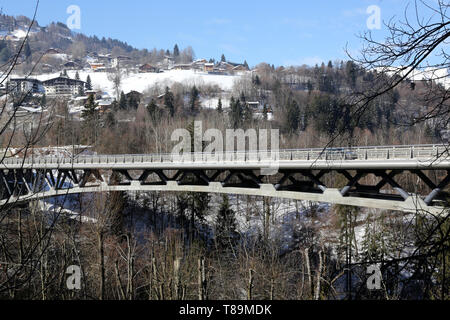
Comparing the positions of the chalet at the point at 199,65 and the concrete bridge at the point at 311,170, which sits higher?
the chalet at the point at 199,65

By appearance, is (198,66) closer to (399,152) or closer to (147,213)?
(147,213)

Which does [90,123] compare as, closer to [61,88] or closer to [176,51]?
[61,88]

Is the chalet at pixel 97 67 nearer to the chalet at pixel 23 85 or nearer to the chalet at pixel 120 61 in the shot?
the chalet at pixel 120 61

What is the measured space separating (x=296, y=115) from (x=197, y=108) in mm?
26915

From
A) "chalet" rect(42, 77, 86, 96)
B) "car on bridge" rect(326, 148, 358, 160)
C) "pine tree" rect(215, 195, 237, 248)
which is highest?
"chalet" rect(42, 77, 86, 96)

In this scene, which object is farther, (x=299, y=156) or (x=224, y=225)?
(x=224, y=225)

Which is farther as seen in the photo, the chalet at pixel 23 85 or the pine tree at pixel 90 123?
the pine tree at pixel 90 123

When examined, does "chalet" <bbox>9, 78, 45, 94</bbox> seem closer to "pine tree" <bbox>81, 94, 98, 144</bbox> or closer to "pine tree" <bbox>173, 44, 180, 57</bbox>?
"pine tree" <bbox>81, 94, 98, 144</bbox>

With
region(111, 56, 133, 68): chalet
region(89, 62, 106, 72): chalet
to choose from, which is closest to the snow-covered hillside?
region(89, 62, 106, 72): chalet

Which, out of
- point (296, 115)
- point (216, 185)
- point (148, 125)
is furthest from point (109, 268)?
point (296, 115)

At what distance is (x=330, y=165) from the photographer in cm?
1380

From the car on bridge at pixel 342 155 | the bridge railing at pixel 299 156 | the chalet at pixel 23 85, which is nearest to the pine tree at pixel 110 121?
the bridge railing at pixel 299 156

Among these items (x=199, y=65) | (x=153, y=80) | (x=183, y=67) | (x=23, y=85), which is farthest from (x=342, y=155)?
(x=199, y=65)
